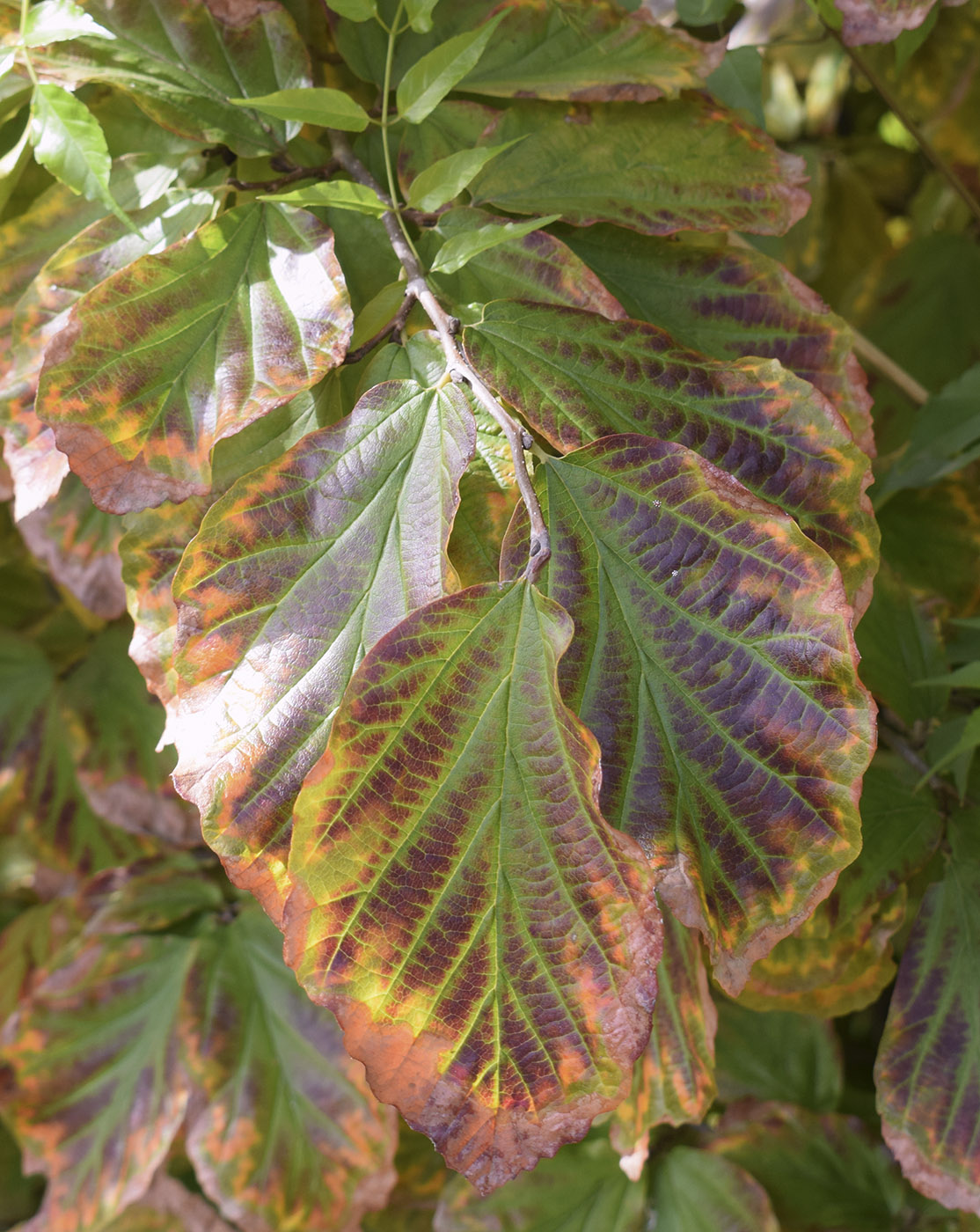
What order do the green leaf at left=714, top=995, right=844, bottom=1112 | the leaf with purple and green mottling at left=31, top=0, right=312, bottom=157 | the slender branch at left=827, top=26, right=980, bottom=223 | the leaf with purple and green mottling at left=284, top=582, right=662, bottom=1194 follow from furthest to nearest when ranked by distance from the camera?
the green leaf at left=714, top=995, right=844, bottom=1112 < the slender branch at left=827, top=26, right=980, bottom=223 < the leaf with purple and green mottling at left=31, top=0, right=312, bottom=157 < the leaf with purple and green mottling at left=284, top=582, right=662, bottom=1194

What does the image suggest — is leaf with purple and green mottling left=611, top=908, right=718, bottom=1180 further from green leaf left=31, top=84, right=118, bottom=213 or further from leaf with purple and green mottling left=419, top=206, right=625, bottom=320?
green leaf left=31, top=84, right=118, bottom=213

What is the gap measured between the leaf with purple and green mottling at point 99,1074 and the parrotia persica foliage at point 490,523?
0.34 m

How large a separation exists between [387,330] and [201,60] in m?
0.15

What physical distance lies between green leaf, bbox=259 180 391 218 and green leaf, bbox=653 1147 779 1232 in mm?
614

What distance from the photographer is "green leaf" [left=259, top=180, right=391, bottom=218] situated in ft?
1.13

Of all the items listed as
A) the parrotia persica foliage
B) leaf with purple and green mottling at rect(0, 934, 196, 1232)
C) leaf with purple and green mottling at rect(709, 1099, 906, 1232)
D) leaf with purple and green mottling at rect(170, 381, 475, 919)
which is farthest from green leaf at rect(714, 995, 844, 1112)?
leaf with purple and green mottling at rect(170, 381, 475, 919)

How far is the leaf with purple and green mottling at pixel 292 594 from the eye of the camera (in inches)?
12.5

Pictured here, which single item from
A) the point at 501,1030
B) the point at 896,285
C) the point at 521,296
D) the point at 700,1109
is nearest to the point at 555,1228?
the point at 700,1109

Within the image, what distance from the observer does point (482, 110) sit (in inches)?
16.9

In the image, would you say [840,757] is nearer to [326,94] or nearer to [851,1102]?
[326,94]

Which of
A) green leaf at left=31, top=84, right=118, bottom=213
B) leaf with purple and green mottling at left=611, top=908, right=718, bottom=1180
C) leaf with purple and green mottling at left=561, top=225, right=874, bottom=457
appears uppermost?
green leaf at left=31, top=84, right=118, bottom=213

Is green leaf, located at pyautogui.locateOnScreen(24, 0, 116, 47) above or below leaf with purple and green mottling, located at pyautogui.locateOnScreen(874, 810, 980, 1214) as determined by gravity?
above

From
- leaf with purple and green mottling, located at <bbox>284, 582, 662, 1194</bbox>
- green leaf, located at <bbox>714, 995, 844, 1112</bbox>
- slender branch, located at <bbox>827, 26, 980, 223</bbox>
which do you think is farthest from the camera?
green leaf, located at <bbox>714, 995, 844, 1112</bbox>

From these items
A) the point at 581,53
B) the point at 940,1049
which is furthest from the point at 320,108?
the point at 940,1049
